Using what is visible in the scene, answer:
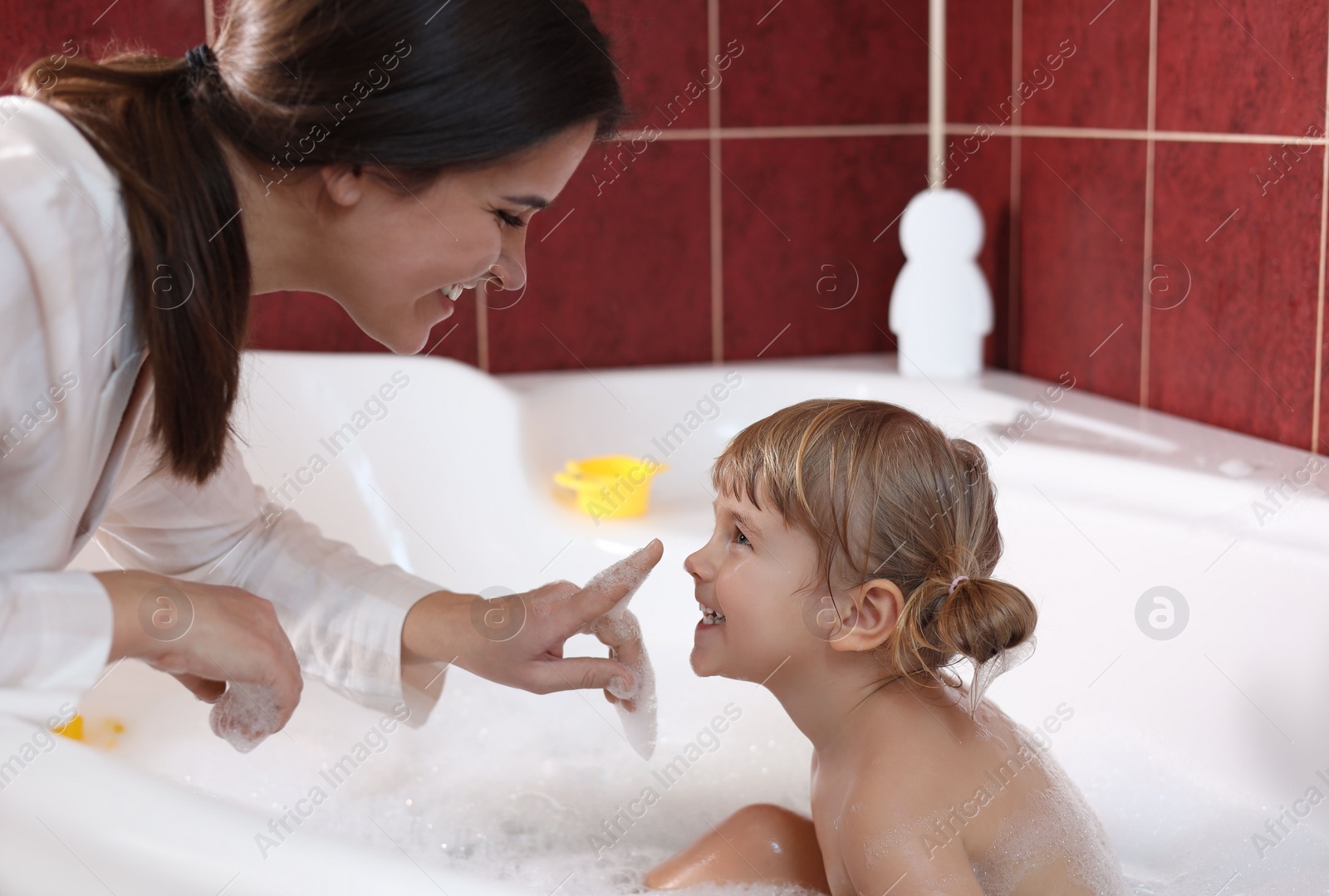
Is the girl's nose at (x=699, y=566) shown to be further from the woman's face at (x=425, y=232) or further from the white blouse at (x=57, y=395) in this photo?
the white blouse at (x=57, y=395)

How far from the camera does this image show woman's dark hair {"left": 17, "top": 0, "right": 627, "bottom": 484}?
2.79 ft

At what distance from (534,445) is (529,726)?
497 mm

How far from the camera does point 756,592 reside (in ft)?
3.44

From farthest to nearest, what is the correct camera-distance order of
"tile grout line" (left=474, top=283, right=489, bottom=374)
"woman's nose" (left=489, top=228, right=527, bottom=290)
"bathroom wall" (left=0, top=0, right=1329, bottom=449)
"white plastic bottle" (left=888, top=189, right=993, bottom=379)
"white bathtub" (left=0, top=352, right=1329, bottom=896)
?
"tile grout line" (left=474, top=283, right=489, bottom=374)
"white plastic bottle" (left=888, top=189, right=993, bottom=379)
"bathroom wall" (left=0, top=0, right=1329, bottom=449)
"white bathtub" (left=0, top=352, right=1329, bottom=896)
"woman's nose" (left=489, top=228, right=527, bottom=290)

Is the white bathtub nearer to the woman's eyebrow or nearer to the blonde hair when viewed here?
the blonde hair

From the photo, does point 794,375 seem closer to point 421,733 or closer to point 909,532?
point 421,733

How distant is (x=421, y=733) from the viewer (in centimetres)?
159

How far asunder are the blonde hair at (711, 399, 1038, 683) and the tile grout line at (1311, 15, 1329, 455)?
0.63 metres

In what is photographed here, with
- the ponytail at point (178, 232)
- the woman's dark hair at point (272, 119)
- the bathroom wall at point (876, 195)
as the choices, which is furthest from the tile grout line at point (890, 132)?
the ponytail at point (178, 232)

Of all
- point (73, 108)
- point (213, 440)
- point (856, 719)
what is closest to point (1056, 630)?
point (856, 719)

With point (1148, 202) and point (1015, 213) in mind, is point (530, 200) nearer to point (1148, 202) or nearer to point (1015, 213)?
point (1148, 202)

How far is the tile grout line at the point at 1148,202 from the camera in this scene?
1.71m

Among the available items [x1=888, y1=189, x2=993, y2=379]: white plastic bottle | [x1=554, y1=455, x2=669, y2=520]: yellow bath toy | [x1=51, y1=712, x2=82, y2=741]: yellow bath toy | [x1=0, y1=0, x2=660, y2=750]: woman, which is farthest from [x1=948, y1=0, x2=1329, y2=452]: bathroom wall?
[x1=51, y1=712, x2=82, y2=741]: yellow bath toy

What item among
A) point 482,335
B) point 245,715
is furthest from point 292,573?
point 482,335
